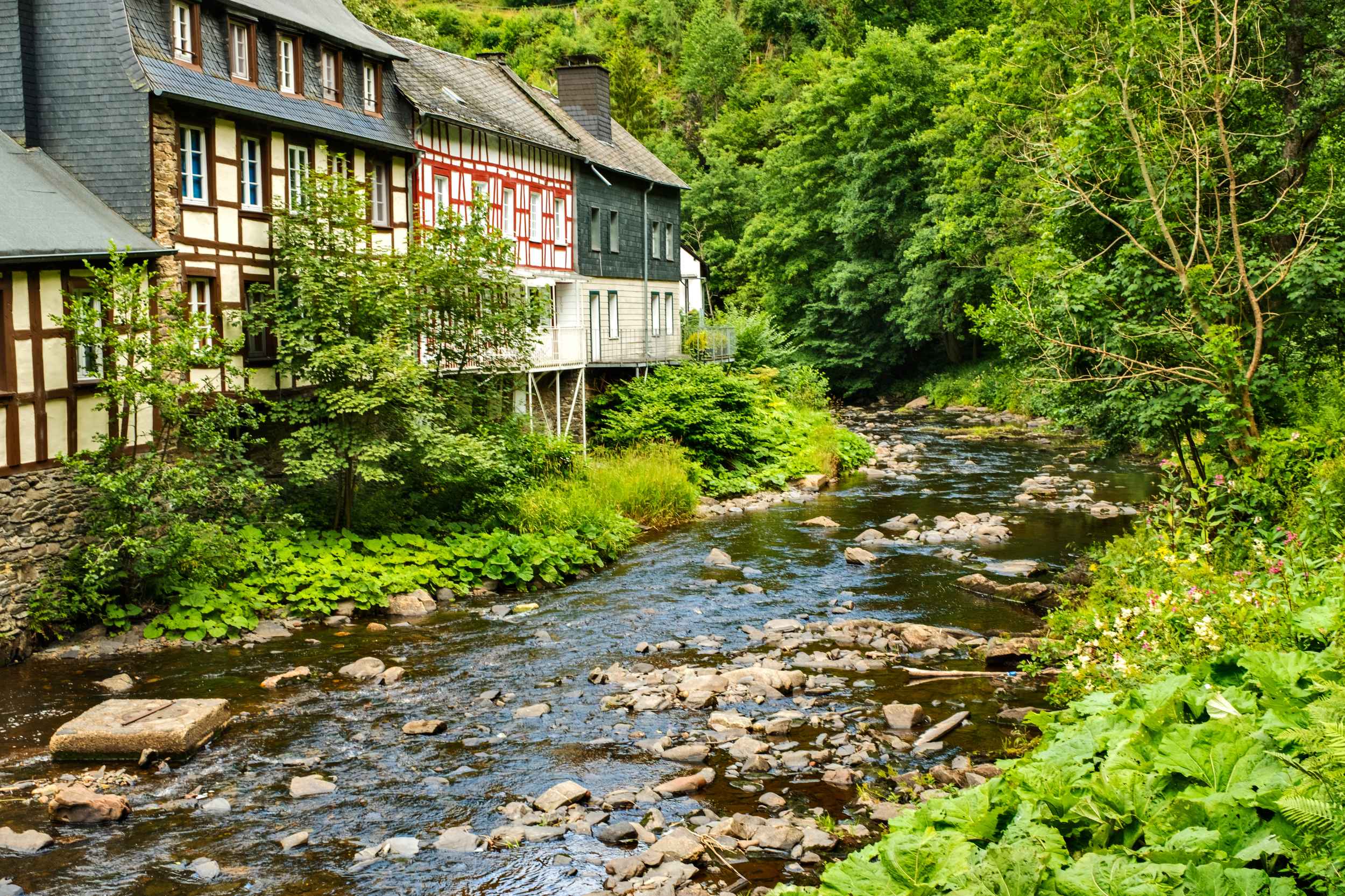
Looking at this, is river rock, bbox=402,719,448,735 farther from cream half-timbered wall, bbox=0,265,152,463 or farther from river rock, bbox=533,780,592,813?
cream half-timbered wall, bbox=0,265,152,463

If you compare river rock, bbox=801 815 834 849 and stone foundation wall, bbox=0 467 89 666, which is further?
stone foundation wall, bbox=0 467 89 666

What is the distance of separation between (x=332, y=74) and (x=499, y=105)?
849 cm

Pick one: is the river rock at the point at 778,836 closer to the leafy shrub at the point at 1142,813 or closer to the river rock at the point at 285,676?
the leafy shrub at the point at 1142,813

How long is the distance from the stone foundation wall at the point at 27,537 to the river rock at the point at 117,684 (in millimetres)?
1661

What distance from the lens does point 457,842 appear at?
856cm

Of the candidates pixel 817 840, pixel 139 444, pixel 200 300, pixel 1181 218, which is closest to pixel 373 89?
pixel 200 300

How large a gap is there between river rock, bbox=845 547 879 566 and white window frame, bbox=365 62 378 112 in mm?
12558

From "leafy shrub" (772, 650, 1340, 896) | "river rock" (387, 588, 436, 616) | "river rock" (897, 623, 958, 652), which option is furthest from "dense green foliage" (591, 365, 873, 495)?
"leafy shrub" (772, 650, 1340, 896)

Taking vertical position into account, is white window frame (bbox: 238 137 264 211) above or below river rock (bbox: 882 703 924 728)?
above

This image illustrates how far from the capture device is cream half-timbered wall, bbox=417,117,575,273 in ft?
77.4

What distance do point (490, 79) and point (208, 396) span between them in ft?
54.4

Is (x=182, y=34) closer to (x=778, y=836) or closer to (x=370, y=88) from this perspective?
(x=370, y=88)

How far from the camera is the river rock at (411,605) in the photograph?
16.1m

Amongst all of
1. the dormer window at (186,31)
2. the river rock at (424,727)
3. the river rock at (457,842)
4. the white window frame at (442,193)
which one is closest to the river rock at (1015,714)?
the river rock at (457,842)
